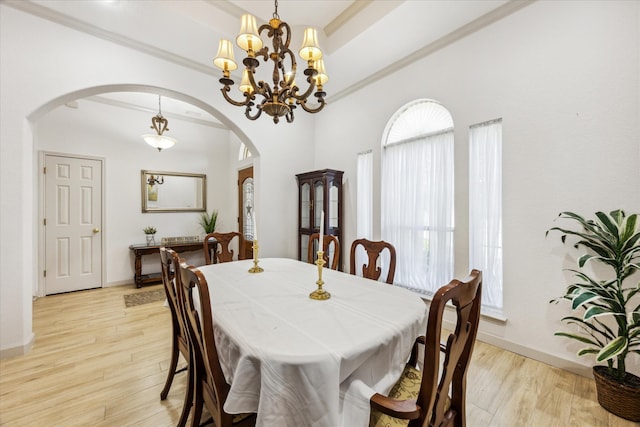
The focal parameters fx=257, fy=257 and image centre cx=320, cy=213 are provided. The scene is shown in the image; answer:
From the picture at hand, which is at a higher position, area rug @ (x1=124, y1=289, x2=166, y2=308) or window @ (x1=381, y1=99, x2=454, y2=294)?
window @ (x1=381, y1=99, x2=454, y2=294)

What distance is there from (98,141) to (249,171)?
94.2 inches

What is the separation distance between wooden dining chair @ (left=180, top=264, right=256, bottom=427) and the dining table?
6 cm

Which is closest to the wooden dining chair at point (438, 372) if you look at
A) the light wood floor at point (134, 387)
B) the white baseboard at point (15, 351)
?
the light wood floor at point (134, 387)

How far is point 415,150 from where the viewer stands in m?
2.96

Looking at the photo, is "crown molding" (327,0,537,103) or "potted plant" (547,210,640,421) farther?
"crown molding" (327,0,537,103)

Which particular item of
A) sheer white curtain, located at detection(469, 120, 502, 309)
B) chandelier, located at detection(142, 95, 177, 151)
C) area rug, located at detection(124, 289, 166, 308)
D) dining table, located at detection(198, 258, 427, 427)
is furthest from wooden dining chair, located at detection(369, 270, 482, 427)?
chandelier, located at detection(142, 95, 177, 151)

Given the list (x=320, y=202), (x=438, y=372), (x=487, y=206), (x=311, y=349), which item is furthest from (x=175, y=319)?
(x=487, y=206)

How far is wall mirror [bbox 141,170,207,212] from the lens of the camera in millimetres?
4594

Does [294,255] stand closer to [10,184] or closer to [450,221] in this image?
[450,221]

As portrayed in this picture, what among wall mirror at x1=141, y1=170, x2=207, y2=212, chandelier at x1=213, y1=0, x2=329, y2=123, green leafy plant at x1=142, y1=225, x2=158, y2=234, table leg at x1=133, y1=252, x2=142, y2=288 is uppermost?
chandelier at x1=213, y1=0, x2=329, y2=123

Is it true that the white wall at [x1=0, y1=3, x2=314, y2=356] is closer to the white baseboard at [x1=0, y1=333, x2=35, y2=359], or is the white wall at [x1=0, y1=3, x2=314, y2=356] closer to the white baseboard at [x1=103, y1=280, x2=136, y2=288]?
the white baseboard at [x1=0, y1=333, x2=35, y2=359]

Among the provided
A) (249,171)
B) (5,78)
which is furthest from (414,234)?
(5,78)

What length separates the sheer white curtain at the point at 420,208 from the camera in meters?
2.71

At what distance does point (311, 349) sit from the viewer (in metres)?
0.93
